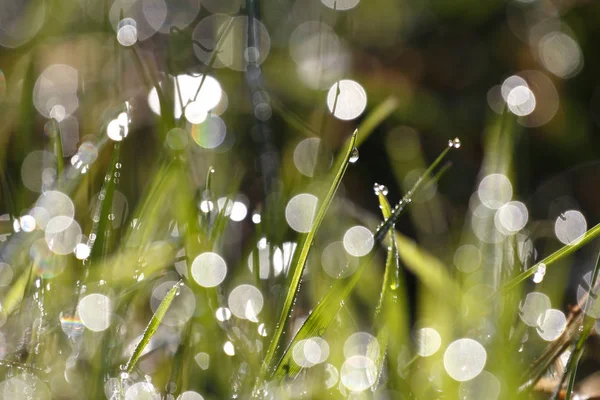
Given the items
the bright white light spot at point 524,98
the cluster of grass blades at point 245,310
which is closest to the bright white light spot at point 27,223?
the cluster of grass blades at point 245,310

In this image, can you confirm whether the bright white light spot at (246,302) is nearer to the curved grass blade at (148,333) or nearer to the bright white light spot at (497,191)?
the curved grass blade at (148,333)

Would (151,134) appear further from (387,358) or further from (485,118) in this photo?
A: (387,358)

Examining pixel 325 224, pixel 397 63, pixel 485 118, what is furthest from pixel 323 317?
pixel 397 63

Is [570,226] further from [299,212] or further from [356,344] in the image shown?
[356,344]

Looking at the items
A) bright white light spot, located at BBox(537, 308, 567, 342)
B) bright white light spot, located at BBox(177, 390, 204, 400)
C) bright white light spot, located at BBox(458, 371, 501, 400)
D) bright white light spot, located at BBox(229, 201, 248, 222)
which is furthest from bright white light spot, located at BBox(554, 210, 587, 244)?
bright white light spot, located at BBox(177, 390, 204, 400)

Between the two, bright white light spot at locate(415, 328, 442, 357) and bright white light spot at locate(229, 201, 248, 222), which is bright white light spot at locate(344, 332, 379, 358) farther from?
bright white light spot at locate(229, 201, 248, 222)
